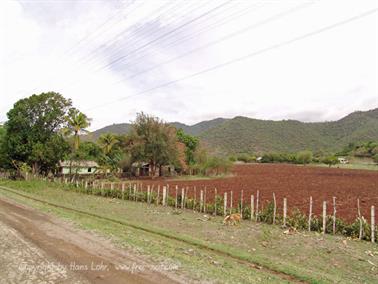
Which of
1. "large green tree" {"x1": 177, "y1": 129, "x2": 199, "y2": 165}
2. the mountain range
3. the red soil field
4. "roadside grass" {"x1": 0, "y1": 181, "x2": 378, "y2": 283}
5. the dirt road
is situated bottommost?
the red soil field

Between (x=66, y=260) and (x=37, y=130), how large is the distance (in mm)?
36213

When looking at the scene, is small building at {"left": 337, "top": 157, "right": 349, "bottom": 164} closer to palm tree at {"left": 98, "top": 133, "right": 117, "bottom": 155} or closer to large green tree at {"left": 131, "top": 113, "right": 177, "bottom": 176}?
large green tree at {"left": 131, "top": 113, "right": 177, "bottom": 176}

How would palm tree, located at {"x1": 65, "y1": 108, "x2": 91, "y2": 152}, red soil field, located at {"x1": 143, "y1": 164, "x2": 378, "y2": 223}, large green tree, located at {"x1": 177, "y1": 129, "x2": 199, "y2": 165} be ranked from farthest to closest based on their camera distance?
1. large green tree, located at {"x1": 177, "y1": 129, "x2": 199, "y2": 165}
2. palm tree, located at {"x1": 65, "y1": 108, "x2": 91, "y2": 152}
3. red soil field, located at {"x1": 143, "y1": 164, "x2": 378, "y2": 223}

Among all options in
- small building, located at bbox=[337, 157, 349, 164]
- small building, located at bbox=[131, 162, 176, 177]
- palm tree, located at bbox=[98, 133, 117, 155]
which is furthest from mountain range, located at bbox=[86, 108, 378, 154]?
palm tree, located at bbox=[98, 133, 117, 155]

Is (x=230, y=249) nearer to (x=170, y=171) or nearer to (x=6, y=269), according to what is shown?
(x=6, y=269)

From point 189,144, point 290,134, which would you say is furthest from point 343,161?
point 189,144

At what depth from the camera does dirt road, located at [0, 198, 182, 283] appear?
18.9ft

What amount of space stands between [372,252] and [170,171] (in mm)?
43474

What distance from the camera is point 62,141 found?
38375 millimetres

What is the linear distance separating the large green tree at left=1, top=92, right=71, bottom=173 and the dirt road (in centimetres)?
2925

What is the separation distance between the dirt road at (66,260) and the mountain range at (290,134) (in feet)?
398

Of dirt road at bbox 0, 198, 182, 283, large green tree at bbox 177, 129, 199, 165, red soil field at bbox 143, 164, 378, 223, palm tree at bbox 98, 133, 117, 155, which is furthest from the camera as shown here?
large green tree at bbox 177, 129, 199, 165

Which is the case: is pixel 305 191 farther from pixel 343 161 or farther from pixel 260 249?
pixel 343 161

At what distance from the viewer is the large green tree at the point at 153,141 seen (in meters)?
42.6
